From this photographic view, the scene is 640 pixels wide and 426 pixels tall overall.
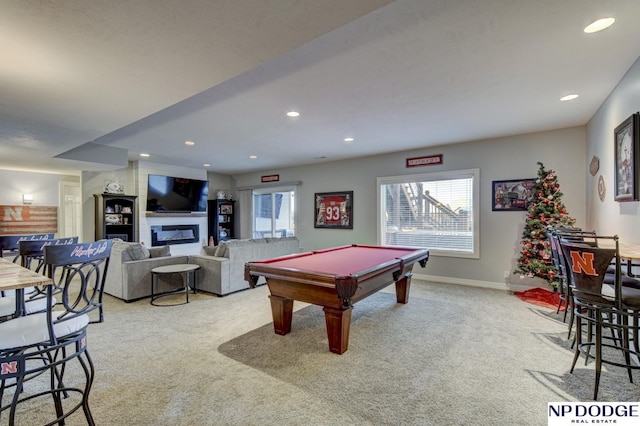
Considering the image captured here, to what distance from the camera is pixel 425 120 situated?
4.11 meters

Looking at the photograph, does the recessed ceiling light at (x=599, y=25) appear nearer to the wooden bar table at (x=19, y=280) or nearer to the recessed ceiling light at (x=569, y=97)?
the recessed ceiling light at (x=569, y=97)

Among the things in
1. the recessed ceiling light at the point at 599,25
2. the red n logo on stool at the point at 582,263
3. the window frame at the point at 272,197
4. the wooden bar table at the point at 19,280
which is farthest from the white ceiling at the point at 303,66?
the window frame at the point at 272,197

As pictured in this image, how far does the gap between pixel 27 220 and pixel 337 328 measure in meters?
8.42

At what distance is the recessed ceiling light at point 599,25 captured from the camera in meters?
2.01

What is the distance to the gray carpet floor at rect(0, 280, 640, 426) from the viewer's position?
1.90 meters

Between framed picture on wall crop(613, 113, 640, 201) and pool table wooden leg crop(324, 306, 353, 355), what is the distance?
2.75 m

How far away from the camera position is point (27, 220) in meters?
7.07

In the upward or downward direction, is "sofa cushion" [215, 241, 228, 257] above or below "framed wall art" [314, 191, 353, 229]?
below

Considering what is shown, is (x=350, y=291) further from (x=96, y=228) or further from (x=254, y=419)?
(x=96, y=228)

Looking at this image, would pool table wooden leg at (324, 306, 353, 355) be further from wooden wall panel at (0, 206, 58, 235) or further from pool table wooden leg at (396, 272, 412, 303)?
wooden wall panel at (0, 206, 58, 235)

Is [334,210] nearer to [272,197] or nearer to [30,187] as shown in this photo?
[272,197]

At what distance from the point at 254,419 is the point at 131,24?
2.47 meters

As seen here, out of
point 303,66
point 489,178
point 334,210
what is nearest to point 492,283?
point 489,178

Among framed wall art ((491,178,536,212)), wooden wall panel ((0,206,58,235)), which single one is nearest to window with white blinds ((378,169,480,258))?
framed wall art ((491,178,536,212))
